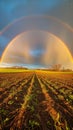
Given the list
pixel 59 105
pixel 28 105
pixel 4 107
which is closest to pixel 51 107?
pixel 59 105

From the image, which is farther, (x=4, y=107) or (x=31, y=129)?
(x=4, y=107)

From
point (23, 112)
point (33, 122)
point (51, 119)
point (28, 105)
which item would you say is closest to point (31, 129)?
point (33, 122)

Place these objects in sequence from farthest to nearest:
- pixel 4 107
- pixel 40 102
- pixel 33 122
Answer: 1. pixel 40 102
2. pixel 4 107
3. pixel 33 122

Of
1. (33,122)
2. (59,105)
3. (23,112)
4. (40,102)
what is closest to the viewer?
(33,122)

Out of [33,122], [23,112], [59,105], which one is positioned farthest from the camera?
[59,105]

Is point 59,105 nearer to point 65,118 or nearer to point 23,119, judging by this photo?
point 65,118

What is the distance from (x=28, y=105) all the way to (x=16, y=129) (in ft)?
9.80

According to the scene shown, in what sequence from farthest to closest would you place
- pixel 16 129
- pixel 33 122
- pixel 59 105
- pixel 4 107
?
pixel 59 105, pixel 4 107, pixel 33 122, pixel 16 129

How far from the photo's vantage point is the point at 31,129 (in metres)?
5.95

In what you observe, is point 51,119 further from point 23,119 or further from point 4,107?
point 4,107

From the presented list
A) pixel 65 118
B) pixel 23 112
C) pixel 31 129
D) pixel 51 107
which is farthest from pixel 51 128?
pixel 51 107

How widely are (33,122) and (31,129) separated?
21.8 inches

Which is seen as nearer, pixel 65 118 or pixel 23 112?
pixel 65 118

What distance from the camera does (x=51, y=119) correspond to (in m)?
6.86
